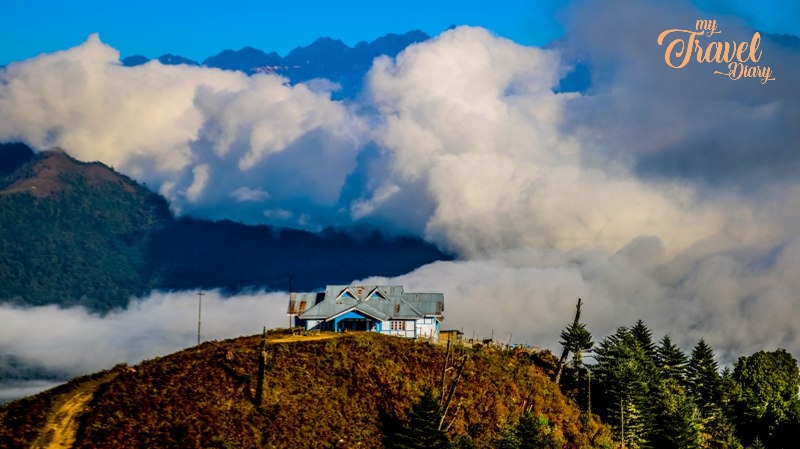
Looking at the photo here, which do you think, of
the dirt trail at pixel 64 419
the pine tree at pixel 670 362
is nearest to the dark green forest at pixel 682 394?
the pine tree at pixel 670 362

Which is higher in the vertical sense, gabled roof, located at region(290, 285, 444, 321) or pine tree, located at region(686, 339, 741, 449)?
gabled roof, located at region(290, 285, 444, 321)

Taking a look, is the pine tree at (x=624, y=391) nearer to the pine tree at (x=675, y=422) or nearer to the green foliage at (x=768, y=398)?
the pine tree at (x=675, y=422)

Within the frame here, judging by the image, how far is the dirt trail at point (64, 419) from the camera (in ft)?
250

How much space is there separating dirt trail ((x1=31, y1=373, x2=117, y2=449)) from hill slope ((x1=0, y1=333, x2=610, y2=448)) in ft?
0.58

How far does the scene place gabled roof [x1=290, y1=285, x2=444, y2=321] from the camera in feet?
413

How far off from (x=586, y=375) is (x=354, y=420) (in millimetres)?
40518

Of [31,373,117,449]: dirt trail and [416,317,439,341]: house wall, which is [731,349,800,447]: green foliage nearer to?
[416,317,439,341]: house wall

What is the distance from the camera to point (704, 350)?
435 ft

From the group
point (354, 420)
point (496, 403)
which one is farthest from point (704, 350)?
point (354, 420)

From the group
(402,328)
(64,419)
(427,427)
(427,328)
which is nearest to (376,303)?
(402,328)

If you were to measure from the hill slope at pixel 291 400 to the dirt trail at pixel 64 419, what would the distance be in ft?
0.58

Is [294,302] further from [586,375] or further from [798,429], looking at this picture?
[798,429]

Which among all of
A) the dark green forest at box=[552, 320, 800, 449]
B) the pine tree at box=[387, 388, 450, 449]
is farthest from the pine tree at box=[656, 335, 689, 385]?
the pine tree at box=[387, 388, 450, 449]

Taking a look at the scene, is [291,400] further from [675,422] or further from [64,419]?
[675,422]
